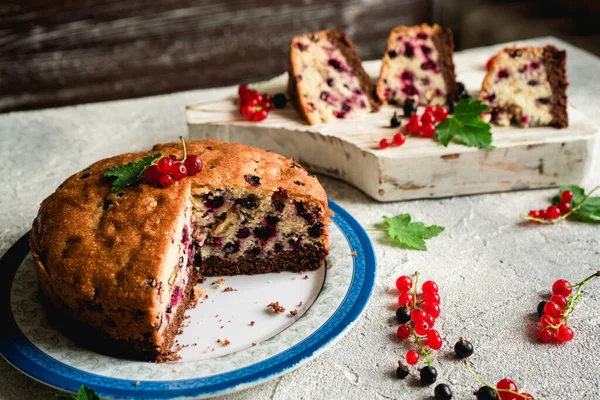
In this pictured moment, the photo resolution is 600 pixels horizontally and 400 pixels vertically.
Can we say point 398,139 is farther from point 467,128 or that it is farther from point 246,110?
point 246,110

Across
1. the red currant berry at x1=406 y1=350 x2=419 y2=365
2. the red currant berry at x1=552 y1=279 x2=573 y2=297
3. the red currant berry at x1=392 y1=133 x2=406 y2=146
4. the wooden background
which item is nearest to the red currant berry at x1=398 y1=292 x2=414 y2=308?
the red currant berry at x1=406 y1=350 x2=419 y2=365

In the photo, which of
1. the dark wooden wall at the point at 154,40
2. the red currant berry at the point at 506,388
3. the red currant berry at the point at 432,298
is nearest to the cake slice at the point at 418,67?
the red currant berry at the point at 432,298

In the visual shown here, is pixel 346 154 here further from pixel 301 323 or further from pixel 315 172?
pixel 301 323

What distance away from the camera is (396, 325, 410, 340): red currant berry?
245 centimetres

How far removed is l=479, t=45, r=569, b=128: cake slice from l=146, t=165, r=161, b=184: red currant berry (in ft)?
6.45

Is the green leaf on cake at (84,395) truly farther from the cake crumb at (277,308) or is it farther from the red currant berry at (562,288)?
the red currant berry at (562,288)

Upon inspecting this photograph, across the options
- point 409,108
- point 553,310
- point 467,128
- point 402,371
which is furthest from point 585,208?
point 402,371

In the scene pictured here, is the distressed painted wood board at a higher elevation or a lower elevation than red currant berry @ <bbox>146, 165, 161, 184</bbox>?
lower

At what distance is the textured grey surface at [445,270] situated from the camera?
7.47ft

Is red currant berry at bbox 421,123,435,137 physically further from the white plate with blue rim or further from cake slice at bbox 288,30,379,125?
the white plate with blue rim

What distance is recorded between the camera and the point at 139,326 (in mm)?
2217

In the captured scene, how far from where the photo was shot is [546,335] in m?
2.43

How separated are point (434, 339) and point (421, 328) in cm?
7

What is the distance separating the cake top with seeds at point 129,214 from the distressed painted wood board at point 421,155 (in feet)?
2.15
